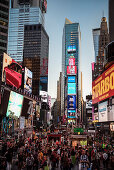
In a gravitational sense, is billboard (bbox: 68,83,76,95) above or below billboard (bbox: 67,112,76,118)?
above

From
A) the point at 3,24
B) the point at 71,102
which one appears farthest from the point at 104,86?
the point at 71,102

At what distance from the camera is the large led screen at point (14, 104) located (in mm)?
53050

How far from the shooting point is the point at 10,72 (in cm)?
5716

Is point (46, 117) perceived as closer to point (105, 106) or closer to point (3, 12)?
point (3, 12)

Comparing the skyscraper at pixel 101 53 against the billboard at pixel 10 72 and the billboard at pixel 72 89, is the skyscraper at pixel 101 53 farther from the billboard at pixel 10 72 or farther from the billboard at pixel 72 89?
the billboard at pixel 10 72

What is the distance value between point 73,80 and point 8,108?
78810 millimetres

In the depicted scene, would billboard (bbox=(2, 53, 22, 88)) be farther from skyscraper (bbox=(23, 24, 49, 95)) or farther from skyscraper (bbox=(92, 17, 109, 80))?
skyscraper (bbox=(23, 24, 49, 95))

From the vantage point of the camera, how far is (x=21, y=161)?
551 inches

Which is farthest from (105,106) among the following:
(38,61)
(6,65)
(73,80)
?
(38,61)

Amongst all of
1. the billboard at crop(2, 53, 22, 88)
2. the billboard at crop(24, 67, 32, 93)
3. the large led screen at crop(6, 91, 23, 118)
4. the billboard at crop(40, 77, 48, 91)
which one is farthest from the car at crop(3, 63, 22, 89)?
the billboard at crop(40, 77, 48, 91)

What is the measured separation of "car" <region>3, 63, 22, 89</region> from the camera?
181 ft

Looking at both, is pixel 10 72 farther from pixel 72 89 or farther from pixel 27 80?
pixel 72 89

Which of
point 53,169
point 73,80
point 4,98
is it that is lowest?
point 53,169

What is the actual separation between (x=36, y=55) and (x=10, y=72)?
118m
